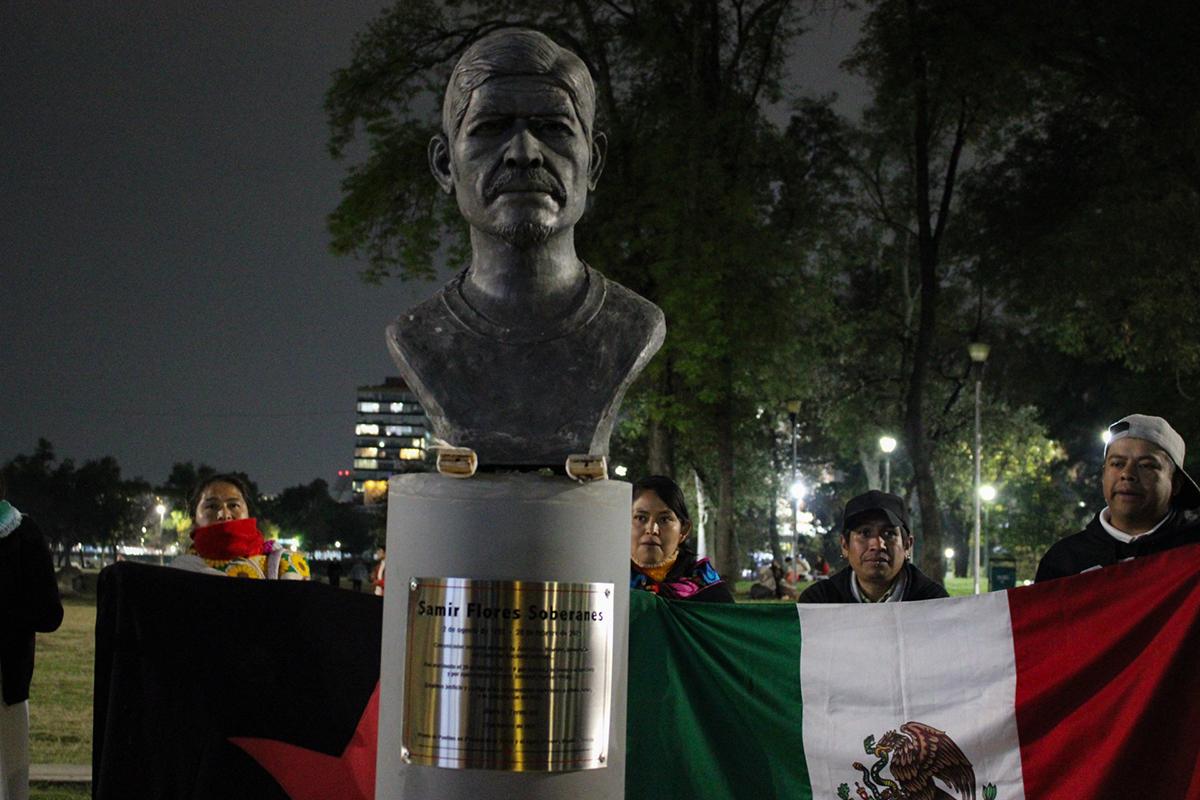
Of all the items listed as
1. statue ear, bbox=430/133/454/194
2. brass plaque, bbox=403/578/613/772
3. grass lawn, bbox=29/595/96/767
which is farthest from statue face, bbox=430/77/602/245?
grass lawn, bbox=29/595/96/767

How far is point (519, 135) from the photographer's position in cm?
339

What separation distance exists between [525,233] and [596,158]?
1.88ft

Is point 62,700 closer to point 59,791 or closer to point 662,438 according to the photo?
point 59,791

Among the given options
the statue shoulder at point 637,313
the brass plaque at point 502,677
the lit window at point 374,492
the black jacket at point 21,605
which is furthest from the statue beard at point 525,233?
the black jacket at point 21,605

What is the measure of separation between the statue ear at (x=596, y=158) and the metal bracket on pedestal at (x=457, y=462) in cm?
120

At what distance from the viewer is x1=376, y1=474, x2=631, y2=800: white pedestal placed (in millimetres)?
2854

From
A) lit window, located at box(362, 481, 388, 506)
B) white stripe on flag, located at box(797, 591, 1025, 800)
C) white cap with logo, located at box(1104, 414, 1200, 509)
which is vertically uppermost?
white cap with logo, located at box(1104, 414, 1200, 509)

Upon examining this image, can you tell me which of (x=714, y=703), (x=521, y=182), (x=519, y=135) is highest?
(x=519, y=135)

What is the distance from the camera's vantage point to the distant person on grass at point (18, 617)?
186 inches

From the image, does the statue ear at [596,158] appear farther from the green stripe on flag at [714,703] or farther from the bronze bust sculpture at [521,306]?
the green stripe on flag at [714,703]

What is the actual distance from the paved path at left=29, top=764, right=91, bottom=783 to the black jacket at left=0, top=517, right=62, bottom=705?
2.25 meters

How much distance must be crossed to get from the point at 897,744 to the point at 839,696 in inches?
10.3

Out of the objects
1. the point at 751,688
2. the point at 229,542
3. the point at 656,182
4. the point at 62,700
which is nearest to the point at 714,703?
the point at 751,688

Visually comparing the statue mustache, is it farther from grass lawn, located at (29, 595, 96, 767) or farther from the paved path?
the paved path
